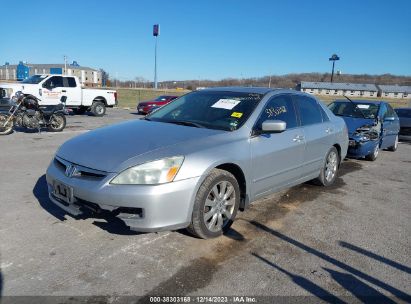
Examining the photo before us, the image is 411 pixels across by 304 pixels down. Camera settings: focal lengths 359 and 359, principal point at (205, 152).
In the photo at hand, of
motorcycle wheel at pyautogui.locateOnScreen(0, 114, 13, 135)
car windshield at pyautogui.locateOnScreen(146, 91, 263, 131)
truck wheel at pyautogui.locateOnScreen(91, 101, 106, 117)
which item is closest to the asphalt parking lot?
car windshield at pyautogui.locateOnScreen(146, 91, 263, 131)

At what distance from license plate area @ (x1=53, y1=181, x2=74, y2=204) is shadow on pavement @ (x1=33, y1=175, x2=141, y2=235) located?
0.21 meters

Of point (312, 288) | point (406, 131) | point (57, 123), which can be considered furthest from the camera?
point (406, 131)

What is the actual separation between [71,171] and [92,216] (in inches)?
19.4

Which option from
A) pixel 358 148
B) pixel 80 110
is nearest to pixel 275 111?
pixel 358 148

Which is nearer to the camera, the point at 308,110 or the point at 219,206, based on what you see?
the point at 219,206

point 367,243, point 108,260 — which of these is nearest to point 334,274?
point 367,243

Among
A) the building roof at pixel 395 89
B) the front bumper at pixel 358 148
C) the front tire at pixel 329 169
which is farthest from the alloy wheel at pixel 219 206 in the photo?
the building roof at pixel 395 89

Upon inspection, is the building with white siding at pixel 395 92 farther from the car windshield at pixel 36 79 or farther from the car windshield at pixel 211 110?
the car windshield at pixel 211 110

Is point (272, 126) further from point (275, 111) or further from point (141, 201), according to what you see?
point (141, 201)

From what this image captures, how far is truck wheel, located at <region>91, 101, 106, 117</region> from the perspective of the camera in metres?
18.2

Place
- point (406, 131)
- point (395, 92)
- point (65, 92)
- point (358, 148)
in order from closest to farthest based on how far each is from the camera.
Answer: point (358, 148)
point (406, 131)
point (65, 92)
point (395, 92)

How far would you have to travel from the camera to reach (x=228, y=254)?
11.3ft

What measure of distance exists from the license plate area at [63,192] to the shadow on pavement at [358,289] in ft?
8.21

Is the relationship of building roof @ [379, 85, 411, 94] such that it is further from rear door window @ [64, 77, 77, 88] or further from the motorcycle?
the motorcycle
